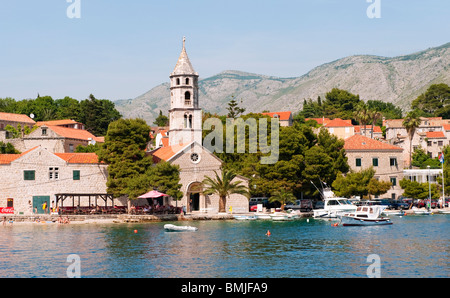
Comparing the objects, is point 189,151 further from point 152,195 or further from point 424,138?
point 424,138

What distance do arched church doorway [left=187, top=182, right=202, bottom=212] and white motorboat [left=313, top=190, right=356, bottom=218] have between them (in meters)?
13.9

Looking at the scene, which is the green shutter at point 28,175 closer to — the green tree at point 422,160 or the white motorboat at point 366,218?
the white motorboat at point 366,218

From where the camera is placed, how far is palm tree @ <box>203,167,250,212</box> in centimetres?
6762

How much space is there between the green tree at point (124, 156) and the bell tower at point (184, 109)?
6138 mm

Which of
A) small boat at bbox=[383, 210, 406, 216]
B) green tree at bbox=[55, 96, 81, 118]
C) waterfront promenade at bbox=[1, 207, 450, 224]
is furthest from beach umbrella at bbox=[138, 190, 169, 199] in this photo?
green tree at bbox=[55, 96, 81, 118]

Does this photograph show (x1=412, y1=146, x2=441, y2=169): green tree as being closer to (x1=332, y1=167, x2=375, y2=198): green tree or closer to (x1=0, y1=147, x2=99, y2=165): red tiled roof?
(x1=332, y1=167, x2=375, y2=198): green tree

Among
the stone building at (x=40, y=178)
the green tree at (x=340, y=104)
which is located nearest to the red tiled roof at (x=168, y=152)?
the stone building at (x=40, y=178)

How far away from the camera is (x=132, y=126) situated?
66.4 meters

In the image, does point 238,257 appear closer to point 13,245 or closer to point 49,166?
point 13,245

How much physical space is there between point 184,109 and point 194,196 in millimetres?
11209

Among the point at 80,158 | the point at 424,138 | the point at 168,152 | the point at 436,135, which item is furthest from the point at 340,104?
the point at 80,158
